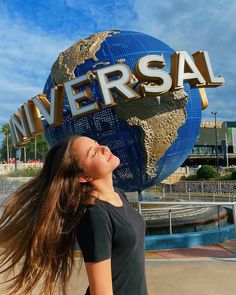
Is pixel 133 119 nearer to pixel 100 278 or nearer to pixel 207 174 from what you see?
pixel 100 278

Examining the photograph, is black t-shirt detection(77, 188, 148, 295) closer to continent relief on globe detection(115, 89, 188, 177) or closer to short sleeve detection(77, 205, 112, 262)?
short sleeve detection(77, 205, 112, 262)

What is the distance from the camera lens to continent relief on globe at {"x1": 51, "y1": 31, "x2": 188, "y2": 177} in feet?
25.1

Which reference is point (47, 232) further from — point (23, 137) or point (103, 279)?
point (23, 137)

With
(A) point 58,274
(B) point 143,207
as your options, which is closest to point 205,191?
(B) point 143,207

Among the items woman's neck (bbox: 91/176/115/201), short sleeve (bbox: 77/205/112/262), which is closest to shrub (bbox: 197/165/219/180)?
woman's neck (bbox: 91/176/115/201)

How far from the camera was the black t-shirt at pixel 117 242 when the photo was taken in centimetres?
162

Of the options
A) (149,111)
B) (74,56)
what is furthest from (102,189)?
(74,56)

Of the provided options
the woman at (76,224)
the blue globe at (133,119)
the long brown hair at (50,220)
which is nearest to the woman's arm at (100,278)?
the woman at (76,224)

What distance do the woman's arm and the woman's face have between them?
422 millimetres

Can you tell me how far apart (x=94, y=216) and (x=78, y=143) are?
375 mm

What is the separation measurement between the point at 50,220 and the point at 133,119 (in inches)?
234

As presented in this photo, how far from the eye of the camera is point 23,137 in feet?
29.9

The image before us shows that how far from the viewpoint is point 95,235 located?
1.62 meters

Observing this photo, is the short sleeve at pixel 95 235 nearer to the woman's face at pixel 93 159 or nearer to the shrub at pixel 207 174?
the woman's face at pixel 93 159
